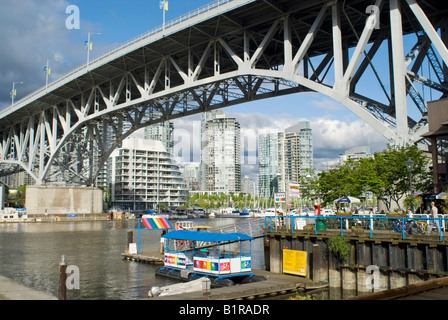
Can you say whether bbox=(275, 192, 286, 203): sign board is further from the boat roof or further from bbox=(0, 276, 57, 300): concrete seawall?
bbox=(0, 276, 57, 300): concrete seawall

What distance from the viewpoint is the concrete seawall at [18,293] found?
1594 centimetres

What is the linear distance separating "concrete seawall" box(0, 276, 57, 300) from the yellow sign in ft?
44.1

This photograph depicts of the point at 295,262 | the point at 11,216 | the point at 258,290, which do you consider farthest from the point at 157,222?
the point at 11,216

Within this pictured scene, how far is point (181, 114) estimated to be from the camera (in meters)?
54.1

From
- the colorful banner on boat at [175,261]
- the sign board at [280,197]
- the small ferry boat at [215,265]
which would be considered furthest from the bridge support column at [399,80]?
the colorful banner on boat at [175,261]

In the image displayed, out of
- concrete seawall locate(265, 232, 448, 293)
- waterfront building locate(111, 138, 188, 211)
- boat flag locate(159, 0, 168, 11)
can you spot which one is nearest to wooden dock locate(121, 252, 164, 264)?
concrete seawall locate(265, 232, 448, 293)

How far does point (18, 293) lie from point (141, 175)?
12522cm

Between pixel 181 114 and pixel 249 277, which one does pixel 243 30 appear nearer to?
pixel 181 114

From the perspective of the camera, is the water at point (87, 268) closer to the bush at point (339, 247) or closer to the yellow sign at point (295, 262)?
the yellow sign at point (295, 262)

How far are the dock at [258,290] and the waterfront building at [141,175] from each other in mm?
117299

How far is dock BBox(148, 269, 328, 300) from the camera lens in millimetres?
16702

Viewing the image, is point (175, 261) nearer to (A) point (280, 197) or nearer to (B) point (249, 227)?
(A) point (280, 197)

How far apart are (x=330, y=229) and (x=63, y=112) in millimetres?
59950
